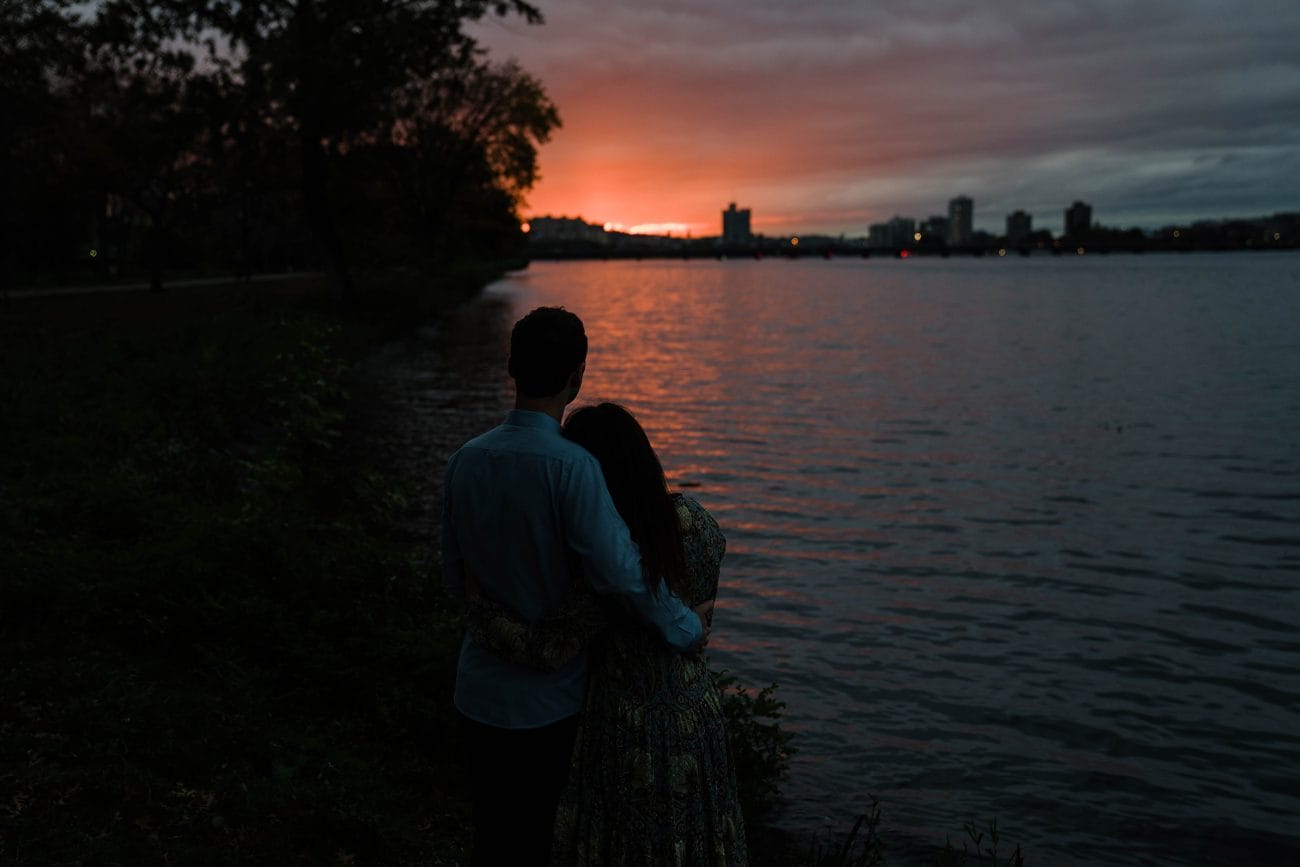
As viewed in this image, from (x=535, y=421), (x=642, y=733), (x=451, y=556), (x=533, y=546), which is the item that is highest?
(x=535, y=421)

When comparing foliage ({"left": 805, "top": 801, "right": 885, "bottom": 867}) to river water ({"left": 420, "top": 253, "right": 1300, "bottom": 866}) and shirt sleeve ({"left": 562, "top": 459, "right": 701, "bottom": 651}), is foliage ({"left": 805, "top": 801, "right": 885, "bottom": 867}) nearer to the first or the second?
river water ({"left": 420, "top": 253, "right": 1300, "bottom": 866})

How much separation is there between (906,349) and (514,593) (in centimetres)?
4404

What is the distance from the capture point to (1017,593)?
41.8 ft

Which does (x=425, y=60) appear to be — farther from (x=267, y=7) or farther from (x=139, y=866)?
(x=139, y=866)

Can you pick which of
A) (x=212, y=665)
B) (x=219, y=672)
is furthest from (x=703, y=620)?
(x=212, y=665)

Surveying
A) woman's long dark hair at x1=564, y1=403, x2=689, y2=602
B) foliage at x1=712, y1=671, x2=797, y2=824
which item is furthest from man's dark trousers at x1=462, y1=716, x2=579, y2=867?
foliage at x1=712, y1=671, x2=797, y2=824

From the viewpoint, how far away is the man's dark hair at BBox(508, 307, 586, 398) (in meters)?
3.39

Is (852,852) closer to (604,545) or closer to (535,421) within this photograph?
(604,545)

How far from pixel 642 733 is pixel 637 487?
78 centimetres

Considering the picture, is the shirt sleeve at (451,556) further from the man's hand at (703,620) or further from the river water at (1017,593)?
the river water at (1017,593)

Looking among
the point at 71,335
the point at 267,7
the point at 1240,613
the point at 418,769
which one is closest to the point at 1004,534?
the point at 1240,613

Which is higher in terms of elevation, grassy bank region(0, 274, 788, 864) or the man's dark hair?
the man's dark hair

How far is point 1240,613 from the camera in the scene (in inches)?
473

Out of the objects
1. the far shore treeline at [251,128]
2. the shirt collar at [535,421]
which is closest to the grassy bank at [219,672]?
the shirt collar at [535,421]
